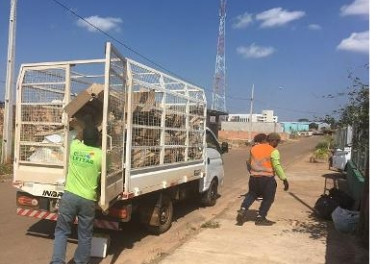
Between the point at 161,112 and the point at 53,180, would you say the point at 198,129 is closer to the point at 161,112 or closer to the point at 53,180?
the point at 161,112

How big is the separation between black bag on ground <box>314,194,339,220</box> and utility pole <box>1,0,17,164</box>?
10908 millimetres

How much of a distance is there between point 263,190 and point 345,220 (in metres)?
1.59

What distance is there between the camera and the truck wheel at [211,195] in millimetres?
10922

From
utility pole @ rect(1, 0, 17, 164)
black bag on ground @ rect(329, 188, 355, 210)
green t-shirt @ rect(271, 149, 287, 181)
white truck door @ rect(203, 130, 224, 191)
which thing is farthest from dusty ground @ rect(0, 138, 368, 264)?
utility pole @ rect(1, 0, 17, 164)

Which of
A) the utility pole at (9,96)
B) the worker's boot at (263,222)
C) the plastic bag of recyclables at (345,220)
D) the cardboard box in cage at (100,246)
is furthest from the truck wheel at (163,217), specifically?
the utility pole at (9,96)

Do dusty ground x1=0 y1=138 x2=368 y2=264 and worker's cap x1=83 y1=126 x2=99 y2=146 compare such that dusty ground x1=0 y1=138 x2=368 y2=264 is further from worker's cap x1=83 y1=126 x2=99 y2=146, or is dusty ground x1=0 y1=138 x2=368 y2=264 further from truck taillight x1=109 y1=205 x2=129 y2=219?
worker's cap x1=83 y1=126 x2=99 y2=146

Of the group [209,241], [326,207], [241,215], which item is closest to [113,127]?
[209,241]

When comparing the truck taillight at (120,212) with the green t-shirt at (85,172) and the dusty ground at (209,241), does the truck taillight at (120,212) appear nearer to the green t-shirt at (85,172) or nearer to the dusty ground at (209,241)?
the dusty ground at (209,241)

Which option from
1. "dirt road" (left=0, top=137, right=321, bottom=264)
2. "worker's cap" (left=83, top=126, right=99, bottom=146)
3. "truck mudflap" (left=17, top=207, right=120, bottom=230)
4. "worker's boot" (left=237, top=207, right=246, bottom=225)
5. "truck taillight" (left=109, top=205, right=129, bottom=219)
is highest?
"worker's cap" (left=83, top=126, right=99, bottom=146)

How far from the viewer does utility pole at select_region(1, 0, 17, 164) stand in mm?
16172

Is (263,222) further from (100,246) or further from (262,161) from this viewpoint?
(100,246)

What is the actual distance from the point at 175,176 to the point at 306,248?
2522mm
